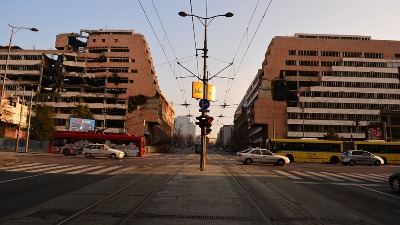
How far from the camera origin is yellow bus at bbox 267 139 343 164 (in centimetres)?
3806

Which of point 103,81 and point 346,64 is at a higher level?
point 346,64

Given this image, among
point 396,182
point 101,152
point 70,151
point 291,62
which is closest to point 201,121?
point 396,182

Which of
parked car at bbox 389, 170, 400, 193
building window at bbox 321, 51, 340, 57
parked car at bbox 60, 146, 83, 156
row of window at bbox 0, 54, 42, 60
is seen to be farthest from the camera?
row of window at bbox 0, 54, 42, 60

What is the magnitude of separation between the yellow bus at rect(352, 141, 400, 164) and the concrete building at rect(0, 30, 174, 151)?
5436cm

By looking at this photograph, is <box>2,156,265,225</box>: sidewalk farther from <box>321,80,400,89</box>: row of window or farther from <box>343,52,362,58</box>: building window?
<box>343,52,362,58</box>: building window

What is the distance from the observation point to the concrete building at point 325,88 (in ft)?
272

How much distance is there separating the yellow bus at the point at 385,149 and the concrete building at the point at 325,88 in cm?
4275

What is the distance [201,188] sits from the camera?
1193 centimetres

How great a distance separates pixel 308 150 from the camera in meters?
38.2

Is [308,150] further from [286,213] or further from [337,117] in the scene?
[337,117]

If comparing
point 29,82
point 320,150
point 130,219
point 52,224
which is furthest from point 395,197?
point 29,82

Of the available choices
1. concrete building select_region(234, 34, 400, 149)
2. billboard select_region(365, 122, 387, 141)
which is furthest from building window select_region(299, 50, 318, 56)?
billboard select_region(365, 122, 387, 141)

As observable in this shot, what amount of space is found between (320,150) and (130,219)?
35328mm

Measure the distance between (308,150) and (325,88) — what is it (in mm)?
50735
